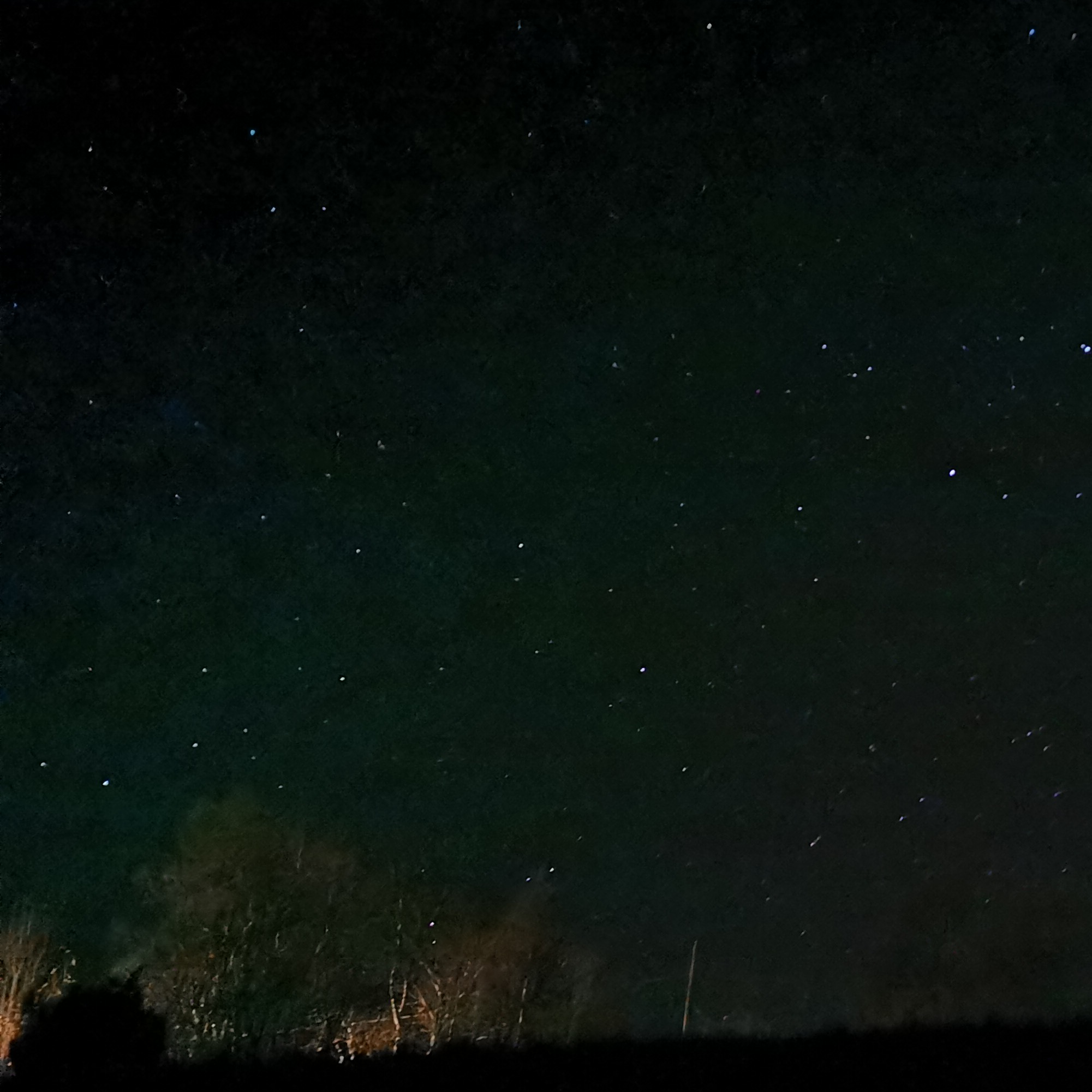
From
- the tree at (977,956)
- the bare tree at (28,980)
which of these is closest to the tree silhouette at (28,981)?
the bare tree at (28,980)

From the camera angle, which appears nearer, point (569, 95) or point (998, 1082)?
point (569, 95)

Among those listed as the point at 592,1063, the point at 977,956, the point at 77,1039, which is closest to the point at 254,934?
the point at 77,1039

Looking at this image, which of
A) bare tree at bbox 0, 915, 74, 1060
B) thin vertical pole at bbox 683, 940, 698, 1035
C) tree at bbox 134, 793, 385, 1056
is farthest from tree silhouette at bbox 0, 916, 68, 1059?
thin vertical pole at bbox 683, 940, 698, 1035

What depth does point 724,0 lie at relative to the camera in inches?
49.4

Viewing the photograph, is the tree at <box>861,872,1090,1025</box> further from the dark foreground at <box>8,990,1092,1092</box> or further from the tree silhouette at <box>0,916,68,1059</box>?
the tree silhouette at <box>0,916,68,1059</box>

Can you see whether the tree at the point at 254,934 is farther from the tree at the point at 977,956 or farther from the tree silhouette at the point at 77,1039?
the tree at the point at 977,956

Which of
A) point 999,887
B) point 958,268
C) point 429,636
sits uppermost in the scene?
point 958,268

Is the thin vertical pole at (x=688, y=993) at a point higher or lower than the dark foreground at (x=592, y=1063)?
higher

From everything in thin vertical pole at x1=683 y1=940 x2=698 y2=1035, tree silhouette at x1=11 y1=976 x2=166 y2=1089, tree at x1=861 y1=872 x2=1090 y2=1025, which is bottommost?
tree silhouette at x1=11 y1=976 x2=166 y2=1089

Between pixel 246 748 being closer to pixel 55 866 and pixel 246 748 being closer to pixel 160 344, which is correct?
pixel 55 866

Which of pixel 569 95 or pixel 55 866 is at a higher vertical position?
pixel 569 95

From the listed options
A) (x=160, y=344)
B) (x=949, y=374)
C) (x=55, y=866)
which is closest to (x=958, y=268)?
(x=949, y=374)

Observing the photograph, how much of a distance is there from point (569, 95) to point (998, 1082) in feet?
4.54

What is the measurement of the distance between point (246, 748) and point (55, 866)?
0.28 m
